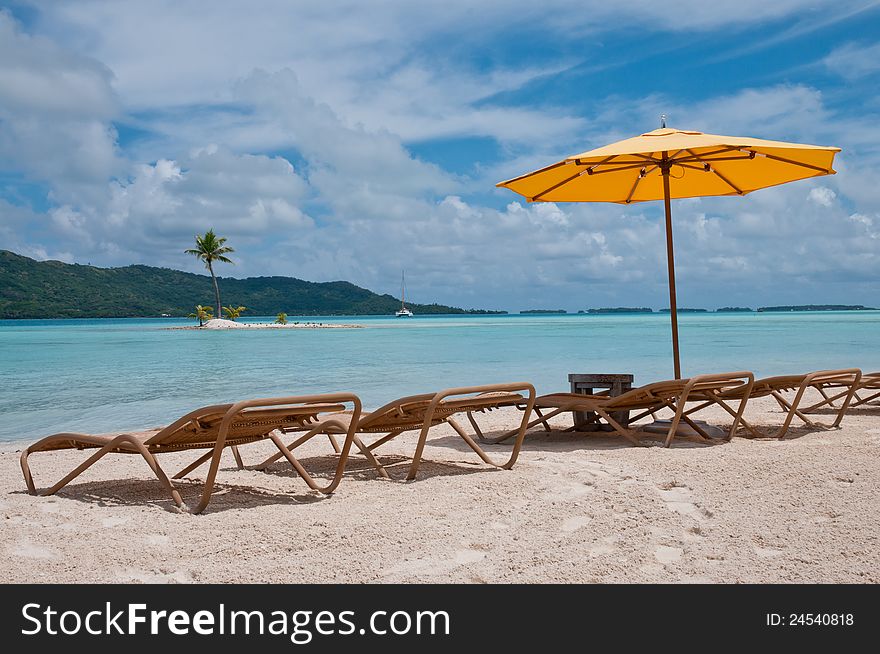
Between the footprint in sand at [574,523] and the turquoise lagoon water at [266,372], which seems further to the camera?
the turquoise lagoon water at [266,372]

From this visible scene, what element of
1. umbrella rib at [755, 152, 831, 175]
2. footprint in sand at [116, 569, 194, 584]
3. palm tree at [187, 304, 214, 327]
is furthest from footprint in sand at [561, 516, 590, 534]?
palm tree at [187, 304, 214, 327]

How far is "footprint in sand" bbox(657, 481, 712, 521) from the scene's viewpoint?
326cm

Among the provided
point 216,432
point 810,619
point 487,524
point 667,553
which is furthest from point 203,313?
point 810,619

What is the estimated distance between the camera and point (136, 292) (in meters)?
90.1

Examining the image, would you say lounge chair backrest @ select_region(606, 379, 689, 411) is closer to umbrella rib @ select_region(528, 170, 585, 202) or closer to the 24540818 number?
umbrella rib @ select_region(528, 170, 585, 202)

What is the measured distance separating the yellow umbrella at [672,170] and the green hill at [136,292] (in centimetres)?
8451

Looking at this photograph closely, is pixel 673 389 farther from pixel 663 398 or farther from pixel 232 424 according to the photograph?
pixel 232 424

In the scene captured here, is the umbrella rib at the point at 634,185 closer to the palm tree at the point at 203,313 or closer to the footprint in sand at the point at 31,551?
the footprint in sand at the point at 31,551

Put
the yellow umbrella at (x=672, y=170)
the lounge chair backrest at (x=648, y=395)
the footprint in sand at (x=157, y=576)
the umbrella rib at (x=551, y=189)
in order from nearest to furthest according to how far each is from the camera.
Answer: the footprint in sand at (x=157, y=576)
the lounge chair backrest at (x=648, y=395)
the yellow umbrella at (x=672, y=170)
the umbrella rib at (x=551, y=189)

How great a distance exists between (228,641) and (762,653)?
154 cm

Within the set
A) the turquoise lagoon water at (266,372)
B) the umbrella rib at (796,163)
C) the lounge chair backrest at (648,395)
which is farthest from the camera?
the turquoise lagoon water at (266,372)

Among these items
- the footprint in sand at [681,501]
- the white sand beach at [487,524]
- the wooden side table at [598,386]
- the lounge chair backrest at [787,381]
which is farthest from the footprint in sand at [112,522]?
the lounge chair backrest at [787,381]

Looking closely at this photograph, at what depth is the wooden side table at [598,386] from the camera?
561 cm

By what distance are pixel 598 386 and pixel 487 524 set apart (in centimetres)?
275
